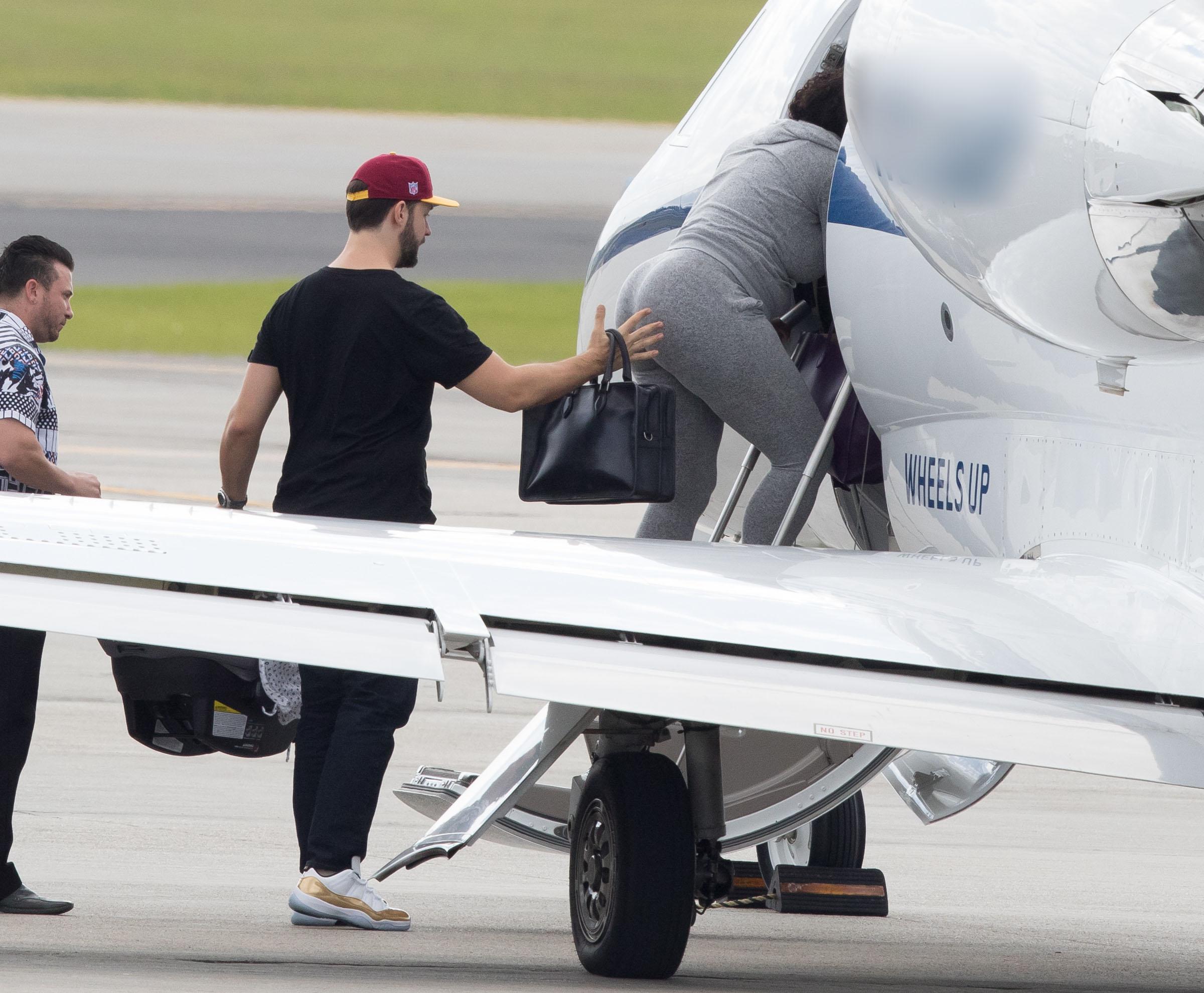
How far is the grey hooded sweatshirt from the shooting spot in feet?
20.8

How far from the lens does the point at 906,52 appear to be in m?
4.96

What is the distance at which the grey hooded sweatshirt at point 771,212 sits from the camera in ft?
20.8

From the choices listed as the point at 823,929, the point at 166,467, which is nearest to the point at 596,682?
the point at 823,929

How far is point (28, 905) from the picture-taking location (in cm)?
645

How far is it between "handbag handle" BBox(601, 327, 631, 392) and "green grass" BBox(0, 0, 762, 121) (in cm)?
5540

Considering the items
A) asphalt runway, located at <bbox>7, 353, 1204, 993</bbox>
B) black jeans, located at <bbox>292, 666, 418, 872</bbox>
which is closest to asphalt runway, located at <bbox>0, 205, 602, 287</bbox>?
asphalt runway, located at <bbox>7, 353, 1204, 993</bbox>

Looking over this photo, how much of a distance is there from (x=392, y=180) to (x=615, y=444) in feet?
3.65

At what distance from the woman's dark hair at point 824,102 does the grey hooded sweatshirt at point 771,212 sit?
1.3 inches

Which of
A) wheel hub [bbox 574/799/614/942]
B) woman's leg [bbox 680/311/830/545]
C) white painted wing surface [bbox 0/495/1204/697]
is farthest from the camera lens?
woman's leg [bbox 680/311/830/545]

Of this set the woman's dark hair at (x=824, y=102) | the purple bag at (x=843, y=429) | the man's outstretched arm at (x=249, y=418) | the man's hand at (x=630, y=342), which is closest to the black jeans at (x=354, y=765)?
the man's outstretched arm at (x=249, y=418)

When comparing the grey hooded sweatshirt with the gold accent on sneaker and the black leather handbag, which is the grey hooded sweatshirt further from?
the gold accent on sneaker

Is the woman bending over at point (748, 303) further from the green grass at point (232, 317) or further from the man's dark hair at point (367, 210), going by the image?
the green grass at point (232, 317)

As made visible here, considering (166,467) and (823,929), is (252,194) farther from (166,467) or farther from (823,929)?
(823,929)

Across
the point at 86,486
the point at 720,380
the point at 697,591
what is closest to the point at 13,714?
the point at 86,486
